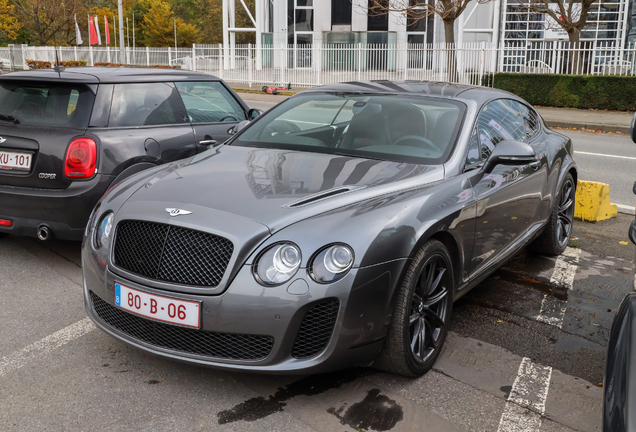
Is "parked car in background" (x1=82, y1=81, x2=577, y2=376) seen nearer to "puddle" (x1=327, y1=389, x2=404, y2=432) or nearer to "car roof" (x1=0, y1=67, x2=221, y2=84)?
"puddle" (x1=327, y1=389, x2=404, y2=432)

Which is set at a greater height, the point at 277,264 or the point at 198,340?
the point at 277,264

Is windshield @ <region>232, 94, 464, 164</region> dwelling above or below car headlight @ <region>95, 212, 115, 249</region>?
above

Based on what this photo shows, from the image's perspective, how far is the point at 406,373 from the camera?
324 cm

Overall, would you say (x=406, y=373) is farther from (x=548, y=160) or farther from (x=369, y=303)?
(x=548, y=160)

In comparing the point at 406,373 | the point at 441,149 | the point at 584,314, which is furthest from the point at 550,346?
the point at 441,149

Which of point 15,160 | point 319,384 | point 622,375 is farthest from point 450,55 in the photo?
point 622,375

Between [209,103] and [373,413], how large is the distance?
4.07 m

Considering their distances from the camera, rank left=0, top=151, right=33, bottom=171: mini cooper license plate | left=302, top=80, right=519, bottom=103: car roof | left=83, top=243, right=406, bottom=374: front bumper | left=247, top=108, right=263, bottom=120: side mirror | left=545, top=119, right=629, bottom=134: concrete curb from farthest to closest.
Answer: left=545, top=119, right=629, bottom=134: concrete curb
left=247, top=108, right=263, bottom=120: side mirror
left=0, top=151, right=33, bottom=171: mini cooper license plate
left=302, top=80, right=519, bottom=103: car roof
left=83, top=243, right=406, bottom=374: front bumper

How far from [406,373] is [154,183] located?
5.50ft

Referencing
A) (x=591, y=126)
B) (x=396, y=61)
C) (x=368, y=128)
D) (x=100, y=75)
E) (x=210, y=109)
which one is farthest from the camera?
(x=396, y=61)

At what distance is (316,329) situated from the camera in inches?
113

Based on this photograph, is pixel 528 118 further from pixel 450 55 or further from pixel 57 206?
pixel 450 55

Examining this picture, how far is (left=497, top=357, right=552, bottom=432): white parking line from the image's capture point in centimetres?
294

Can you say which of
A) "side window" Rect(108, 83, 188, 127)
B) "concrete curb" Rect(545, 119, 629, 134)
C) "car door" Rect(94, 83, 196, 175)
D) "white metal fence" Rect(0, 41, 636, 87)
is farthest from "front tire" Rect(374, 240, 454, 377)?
"white metal fence" Rect(0, 41, 636, 87)
